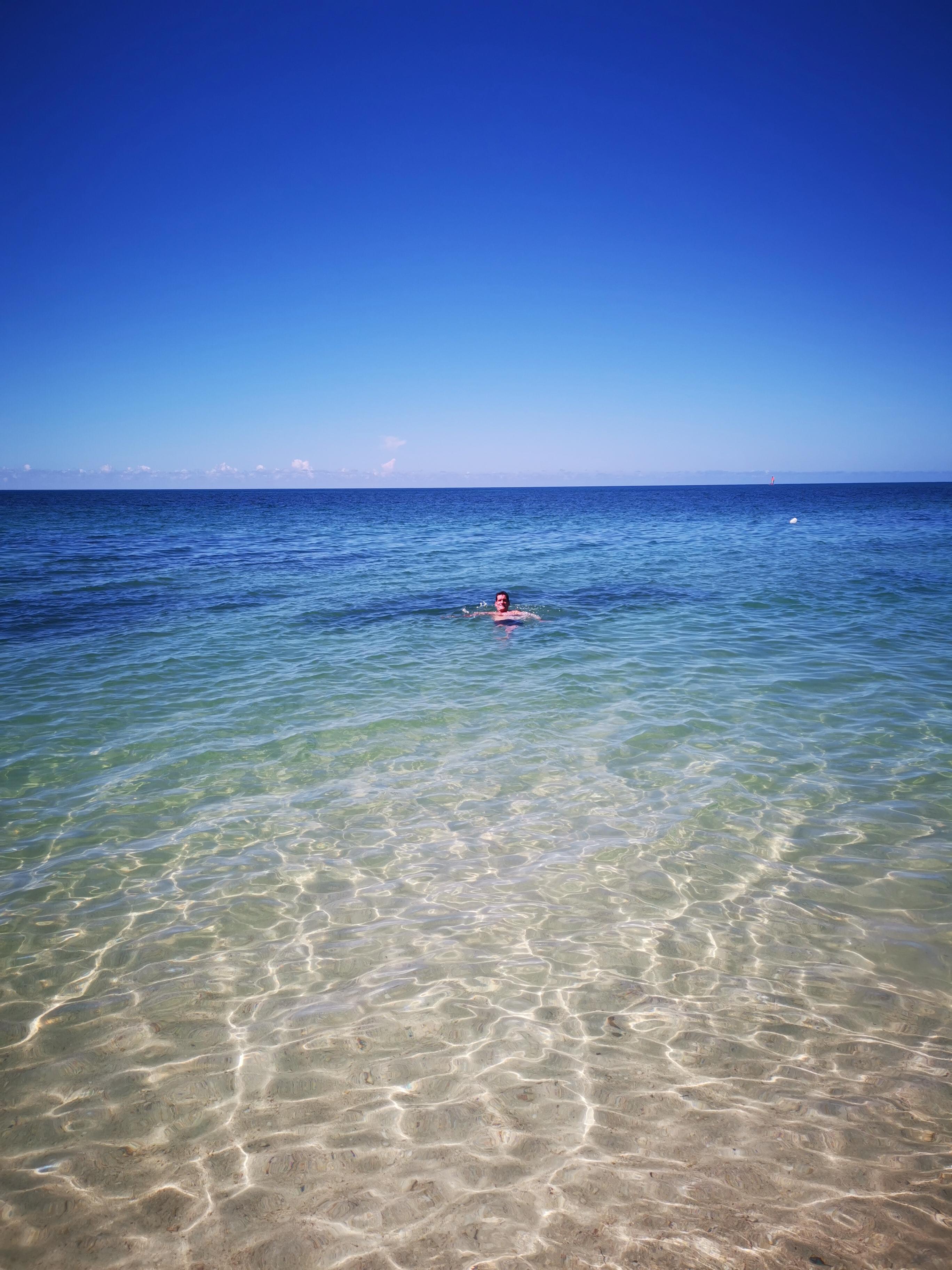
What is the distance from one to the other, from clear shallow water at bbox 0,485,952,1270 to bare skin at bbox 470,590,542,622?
11.1ft

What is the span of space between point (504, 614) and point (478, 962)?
464 inches

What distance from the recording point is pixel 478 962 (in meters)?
4.77

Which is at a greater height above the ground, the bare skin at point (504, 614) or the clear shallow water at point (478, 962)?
the bare skin at point (504, 614)

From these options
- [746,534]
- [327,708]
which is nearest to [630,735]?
[327,708]

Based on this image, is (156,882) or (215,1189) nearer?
(215,1189)

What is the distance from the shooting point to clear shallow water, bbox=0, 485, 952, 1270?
119 inches

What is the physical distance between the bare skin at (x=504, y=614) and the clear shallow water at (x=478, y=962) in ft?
11.1

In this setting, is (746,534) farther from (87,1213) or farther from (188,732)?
(87,1213)

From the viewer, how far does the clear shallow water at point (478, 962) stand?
9.95 feet

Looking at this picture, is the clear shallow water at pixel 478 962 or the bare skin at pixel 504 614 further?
the bare skin at pixel 504 614

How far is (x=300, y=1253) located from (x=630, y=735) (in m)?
6.89

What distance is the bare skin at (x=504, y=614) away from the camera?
16.0 metres

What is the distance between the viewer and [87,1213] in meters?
3.03

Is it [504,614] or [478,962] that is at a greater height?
[504,614]
